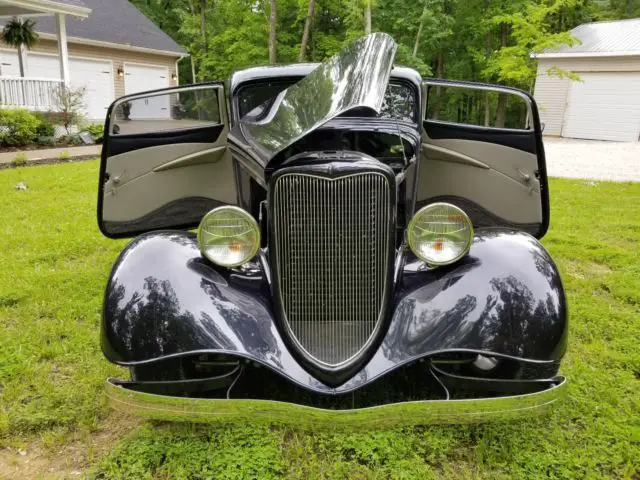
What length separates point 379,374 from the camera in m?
2.19

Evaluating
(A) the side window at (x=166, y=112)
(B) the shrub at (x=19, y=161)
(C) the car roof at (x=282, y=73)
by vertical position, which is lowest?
(B) the shrub at (x=19, y=161)

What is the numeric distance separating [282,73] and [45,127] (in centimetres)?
1164

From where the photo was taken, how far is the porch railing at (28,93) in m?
13.9

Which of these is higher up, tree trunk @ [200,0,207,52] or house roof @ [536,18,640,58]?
tree trunk @ [200,0,207,52]

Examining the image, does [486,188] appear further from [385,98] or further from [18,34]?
[18,34]

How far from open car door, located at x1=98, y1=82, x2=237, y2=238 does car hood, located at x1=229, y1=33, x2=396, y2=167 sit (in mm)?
384

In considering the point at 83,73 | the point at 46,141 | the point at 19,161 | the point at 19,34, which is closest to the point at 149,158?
the point at 19,161

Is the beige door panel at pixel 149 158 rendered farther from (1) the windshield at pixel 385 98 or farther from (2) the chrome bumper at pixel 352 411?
(2) the chrome bumper at pixel 352 411

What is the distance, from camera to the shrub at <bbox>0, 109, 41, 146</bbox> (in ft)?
39.5

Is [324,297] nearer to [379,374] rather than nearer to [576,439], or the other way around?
[379,374]

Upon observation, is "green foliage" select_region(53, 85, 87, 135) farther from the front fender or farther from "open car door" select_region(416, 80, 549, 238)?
the front fender

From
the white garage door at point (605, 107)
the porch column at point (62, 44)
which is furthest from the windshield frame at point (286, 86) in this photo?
the white garage door at point (605, 107)

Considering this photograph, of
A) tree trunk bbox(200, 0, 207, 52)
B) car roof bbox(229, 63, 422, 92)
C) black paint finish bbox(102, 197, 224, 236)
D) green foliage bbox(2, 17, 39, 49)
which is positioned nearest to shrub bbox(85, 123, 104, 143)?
green foliage bbox(2, 17, 39, 49)

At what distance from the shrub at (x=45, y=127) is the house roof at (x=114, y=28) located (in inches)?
219
